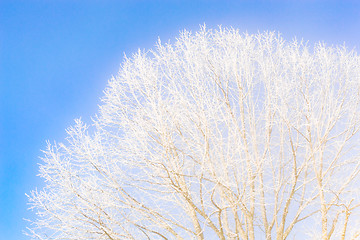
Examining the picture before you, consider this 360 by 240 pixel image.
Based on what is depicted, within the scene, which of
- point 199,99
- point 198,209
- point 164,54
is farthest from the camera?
point 164,54

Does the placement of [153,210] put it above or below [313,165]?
below

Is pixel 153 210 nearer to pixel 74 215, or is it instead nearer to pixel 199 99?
pixel 74 215

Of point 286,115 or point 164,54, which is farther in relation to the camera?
point 164,54

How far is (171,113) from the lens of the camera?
294 inches

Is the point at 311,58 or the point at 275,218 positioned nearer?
the point at 275,218

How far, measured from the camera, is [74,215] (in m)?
7.51

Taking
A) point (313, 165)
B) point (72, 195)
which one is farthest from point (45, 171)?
point (313, 165)

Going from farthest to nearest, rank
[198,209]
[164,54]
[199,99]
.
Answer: [164,54], [199,99], [198,209]

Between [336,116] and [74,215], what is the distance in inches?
255

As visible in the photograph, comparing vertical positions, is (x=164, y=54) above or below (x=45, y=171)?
above

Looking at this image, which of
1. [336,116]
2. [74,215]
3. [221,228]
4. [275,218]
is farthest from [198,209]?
[336,116]

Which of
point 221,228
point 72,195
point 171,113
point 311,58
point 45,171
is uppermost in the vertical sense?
point 311,58

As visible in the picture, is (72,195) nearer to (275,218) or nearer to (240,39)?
(275,218)

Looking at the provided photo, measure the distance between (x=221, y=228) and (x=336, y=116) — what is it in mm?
3976
